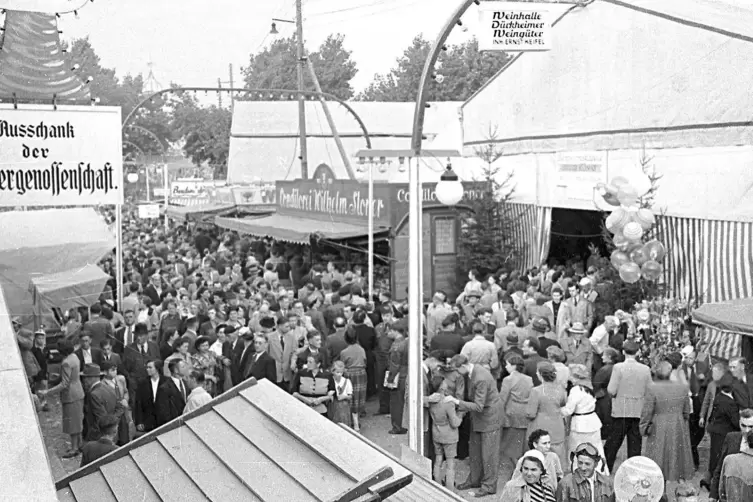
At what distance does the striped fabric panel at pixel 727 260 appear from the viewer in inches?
496

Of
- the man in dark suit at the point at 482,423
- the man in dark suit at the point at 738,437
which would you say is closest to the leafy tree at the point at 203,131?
the man in dark suit at the point at 482,423

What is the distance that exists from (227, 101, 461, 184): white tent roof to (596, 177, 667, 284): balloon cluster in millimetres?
29298

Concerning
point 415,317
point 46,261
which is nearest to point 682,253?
point 415,317

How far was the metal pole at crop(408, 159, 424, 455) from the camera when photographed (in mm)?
7160

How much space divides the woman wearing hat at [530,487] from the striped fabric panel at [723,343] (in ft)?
23.8

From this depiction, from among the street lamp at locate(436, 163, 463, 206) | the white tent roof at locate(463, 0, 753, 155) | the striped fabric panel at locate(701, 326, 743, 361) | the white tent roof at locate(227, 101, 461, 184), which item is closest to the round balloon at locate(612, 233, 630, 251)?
the striped fabric panel at locate(701, 326, 743, 361)

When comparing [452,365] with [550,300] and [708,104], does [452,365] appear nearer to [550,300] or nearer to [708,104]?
[550,300]

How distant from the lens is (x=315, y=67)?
5388 cm

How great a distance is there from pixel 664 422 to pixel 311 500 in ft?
19.0

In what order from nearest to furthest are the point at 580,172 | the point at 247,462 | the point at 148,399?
the point at 247,462 → the point at 148,399 → the point at 580,172

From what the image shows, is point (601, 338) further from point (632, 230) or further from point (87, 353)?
point (87, 353)

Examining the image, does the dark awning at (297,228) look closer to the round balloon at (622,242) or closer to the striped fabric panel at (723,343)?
the round balloon at (622,242)

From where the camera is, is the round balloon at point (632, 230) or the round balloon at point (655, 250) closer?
the round balloon at point (632, 230)

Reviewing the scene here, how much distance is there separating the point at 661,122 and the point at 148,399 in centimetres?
1006
